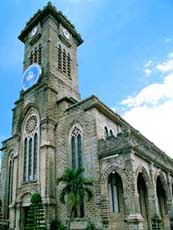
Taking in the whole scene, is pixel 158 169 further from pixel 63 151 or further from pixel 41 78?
pixel 41 78

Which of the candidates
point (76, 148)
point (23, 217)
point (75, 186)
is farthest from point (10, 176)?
point (75, 186)

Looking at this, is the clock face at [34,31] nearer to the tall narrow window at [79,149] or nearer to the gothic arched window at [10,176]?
the gothic arched window at [10,176]

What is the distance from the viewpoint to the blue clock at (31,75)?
25.1 meters

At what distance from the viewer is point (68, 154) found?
19.9 m

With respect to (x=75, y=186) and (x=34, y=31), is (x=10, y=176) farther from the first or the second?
(x=34, y=31)

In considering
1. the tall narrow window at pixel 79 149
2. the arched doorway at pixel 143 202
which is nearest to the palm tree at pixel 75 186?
the tall narrow window at pixel 79 149

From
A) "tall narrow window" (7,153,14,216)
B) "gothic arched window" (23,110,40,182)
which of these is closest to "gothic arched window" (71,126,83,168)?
"gothic arched window" (23,110,40,182)

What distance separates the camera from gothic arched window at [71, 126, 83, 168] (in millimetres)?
19172

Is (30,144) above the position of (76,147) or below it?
above

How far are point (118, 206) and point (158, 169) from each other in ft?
14.1

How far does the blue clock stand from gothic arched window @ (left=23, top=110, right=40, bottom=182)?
334 centimetres

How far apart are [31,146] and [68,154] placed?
4441 millimetres

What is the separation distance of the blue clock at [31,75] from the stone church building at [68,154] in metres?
0.26

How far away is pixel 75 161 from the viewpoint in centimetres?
1934
